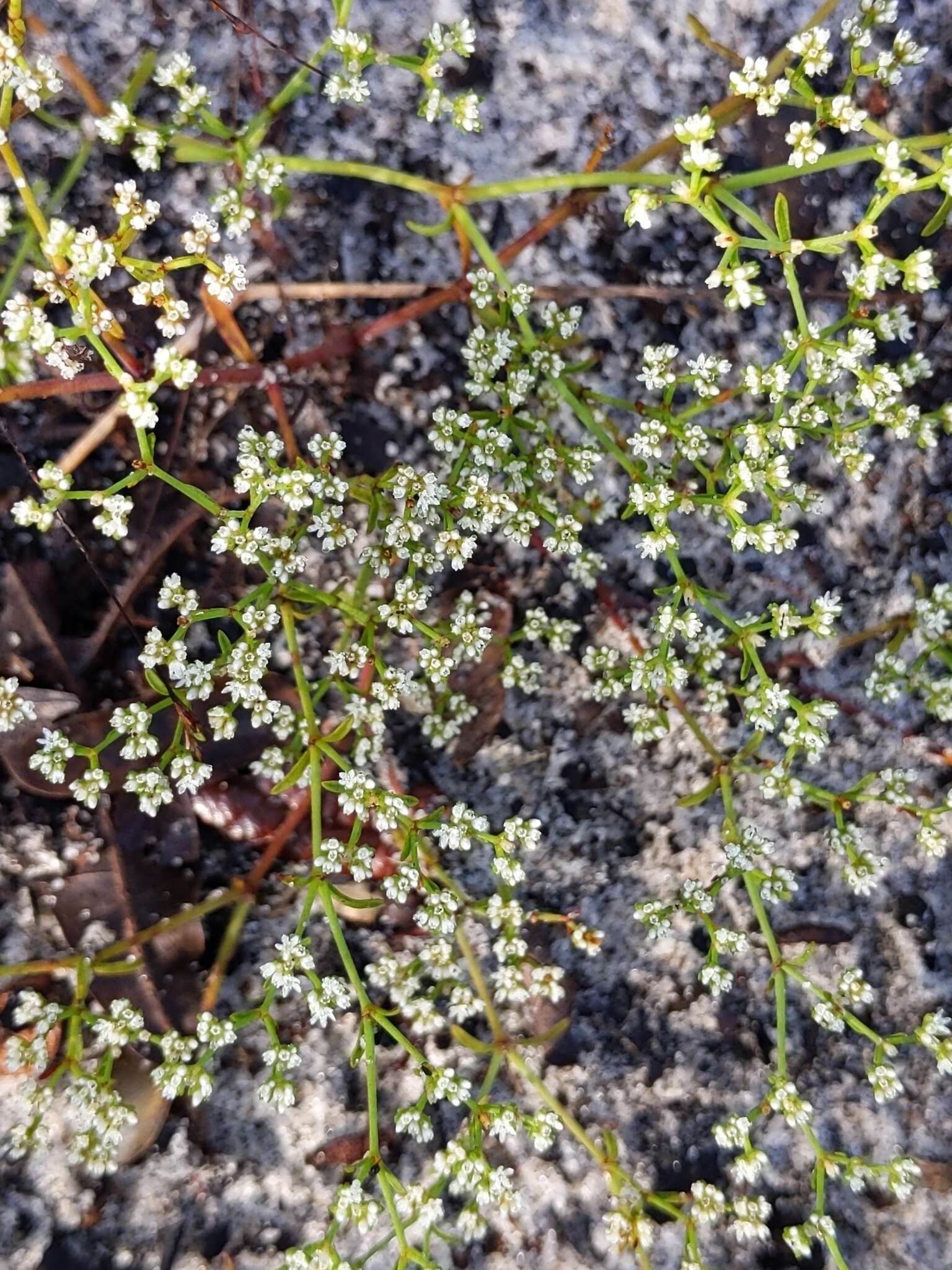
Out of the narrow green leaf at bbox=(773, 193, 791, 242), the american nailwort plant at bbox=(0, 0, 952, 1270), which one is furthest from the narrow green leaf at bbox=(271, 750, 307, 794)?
the narrow green leaf at bbox=(773, 193, 791, 242)

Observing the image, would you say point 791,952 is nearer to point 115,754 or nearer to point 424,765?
point 424,765

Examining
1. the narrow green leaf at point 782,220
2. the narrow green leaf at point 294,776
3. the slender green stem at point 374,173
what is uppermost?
the slender green stem at point 374,173

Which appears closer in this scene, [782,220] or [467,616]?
[782,220]

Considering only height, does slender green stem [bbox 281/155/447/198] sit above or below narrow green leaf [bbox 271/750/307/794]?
above

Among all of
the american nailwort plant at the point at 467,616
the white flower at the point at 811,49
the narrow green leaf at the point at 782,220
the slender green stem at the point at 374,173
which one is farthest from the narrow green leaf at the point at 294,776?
the white flower at the point at 811,49

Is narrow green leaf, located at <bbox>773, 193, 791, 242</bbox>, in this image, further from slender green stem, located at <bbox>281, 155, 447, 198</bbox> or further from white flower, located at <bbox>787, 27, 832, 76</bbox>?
slender green stem, located at <bbox>281, 155, 447, 198</bbox>

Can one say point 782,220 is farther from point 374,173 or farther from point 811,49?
point 374,173

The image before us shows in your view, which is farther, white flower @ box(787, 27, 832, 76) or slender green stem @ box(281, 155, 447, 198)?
slender green stem @ box(281, 155, 447, 198)

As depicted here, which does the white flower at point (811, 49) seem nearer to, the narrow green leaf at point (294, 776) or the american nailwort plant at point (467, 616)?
the american nailwort plant at point (467, 616)

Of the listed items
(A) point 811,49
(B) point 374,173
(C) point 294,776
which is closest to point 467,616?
(C) point 294,776
